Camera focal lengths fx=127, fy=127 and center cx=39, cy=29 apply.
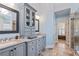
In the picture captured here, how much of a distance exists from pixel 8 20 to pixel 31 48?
0.69 m

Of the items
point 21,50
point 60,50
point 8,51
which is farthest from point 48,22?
point 8,51

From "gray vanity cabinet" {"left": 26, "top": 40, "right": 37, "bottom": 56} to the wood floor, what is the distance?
174mm

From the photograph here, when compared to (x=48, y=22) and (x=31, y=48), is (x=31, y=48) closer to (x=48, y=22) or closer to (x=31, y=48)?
(x=31, y=48)

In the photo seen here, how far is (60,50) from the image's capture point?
2494 mm

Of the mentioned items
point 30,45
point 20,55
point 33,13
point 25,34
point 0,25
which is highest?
point 33,13

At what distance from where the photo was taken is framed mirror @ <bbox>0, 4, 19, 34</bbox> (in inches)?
89.4

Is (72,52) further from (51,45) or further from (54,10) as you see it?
(54,10)

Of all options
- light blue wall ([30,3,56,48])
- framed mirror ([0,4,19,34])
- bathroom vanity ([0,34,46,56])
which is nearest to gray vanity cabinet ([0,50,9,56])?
bathroom vanity ([0,34,46,56])

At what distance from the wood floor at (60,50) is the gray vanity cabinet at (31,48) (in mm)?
174

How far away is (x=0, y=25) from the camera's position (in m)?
2.23

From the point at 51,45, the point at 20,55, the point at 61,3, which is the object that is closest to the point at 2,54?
the point at 20,55

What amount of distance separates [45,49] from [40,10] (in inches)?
30.9

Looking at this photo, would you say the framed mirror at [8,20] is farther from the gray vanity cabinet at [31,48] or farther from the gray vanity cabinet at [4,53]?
the gray vanity cabinet at [4,53]

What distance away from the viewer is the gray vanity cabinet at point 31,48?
2393mm
